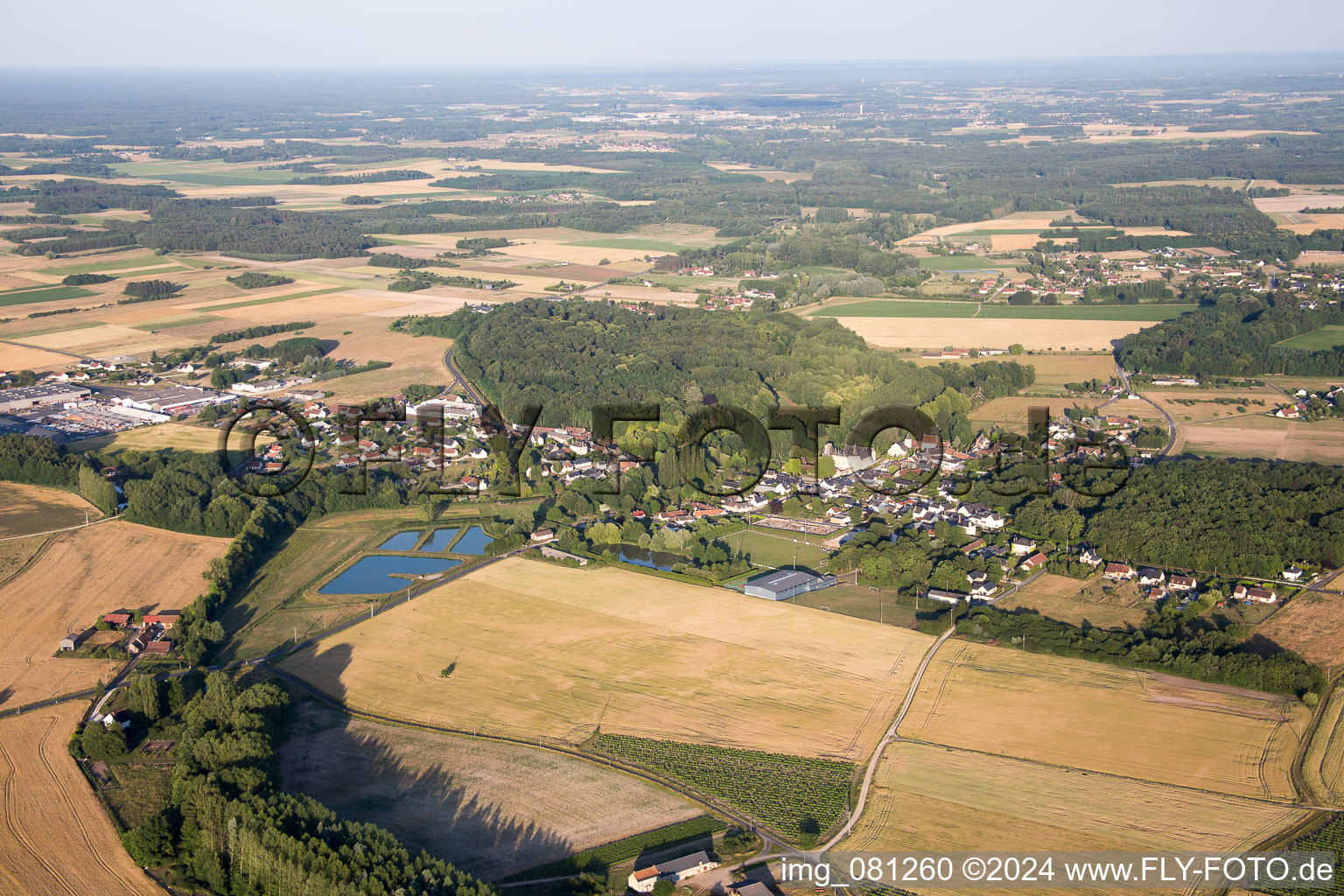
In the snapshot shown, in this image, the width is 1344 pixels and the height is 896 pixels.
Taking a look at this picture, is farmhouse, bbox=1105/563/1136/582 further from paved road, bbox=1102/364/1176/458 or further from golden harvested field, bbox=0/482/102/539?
golden harvested field, bbox=0/482/102/539

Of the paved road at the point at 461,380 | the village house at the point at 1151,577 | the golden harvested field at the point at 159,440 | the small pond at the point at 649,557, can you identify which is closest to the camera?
the village house at the point at 1151,577

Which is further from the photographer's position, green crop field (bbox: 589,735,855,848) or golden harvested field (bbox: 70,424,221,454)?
golden harvested field (bbox: 70,424,221,454)

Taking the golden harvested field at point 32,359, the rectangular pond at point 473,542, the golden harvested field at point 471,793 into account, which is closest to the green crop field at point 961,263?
the rectangular pond at point 473,542

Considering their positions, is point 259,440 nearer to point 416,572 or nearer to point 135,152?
point 416,572

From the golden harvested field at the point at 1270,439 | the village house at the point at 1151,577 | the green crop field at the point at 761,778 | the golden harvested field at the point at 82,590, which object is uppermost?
the golden harvested field at the point at 1270,439

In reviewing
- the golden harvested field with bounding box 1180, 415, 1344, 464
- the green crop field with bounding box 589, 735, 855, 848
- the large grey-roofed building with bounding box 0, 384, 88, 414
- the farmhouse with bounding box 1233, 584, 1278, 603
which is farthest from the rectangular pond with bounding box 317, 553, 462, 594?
the golden harvested field with bounding box 1180, 415, 1344, 464

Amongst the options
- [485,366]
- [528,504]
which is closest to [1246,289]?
[485,366]

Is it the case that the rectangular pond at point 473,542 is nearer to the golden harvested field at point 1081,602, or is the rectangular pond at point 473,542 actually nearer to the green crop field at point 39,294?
the golden harvested field at point 1081,602

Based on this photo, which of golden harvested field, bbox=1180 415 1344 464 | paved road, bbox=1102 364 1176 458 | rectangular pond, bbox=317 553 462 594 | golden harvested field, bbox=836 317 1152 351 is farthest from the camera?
golden harvested field, bbox=836 317 1152 351
